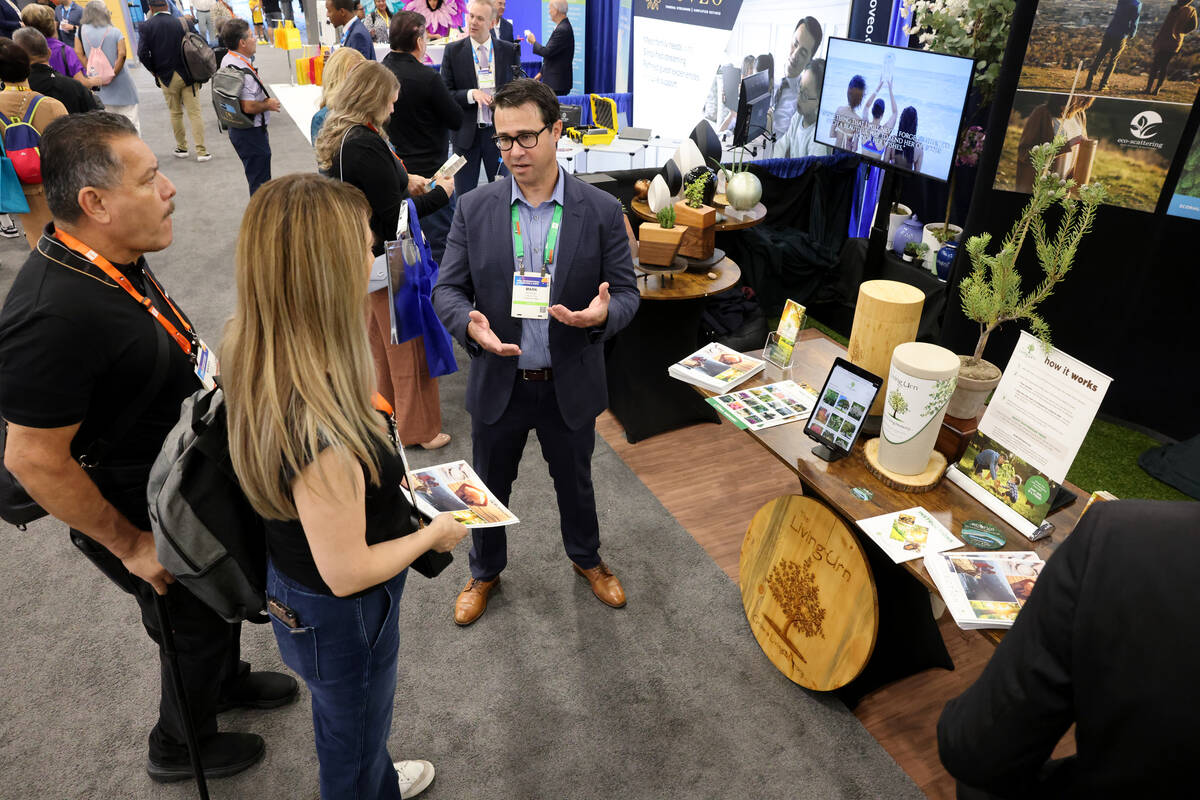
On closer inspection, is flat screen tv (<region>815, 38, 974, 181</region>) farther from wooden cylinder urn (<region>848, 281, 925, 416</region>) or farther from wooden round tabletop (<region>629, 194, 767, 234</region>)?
wooden cylinder urn (<region>848, 281, 925, 416</region>)

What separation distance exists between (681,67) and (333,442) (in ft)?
24.6

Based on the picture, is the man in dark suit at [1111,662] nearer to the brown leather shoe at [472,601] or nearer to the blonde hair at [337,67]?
the brown leather shoe at [472,601]

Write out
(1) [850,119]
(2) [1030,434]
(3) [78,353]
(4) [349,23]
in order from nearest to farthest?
(3) [78,353] < (2) [1030,434] < (1) [850,119] < (4) [349,23]

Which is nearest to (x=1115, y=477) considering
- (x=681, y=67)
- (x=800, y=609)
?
(x=800, y=609)

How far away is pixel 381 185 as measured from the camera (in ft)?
10.1

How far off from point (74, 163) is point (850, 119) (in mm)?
4439

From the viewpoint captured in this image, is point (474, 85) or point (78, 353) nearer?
point (78, 353)

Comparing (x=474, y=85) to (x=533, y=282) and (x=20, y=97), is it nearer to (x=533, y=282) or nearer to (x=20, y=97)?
(x=20, y=97)

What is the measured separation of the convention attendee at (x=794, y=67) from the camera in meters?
5.84

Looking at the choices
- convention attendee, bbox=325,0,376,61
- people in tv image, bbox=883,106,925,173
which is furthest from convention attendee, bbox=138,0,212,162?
people in tv image, bbox=883,106,925,173

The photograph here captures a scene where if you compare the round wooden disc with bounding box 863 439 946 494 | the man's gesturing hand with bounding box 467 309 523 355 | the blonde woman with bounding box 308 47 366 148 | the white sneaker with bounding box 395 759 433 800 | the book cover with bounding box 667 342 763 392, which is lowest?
the white sneaker with bounding box 395 759 433 800

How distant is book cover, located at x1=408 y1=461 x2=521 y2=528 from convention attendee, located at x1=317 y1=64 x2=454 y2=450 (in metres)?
1.15

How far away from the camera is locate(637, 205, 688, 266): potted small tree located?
3.34 meters

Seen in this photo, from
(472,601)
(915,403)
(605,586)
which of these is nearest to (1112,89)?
(915,403)
